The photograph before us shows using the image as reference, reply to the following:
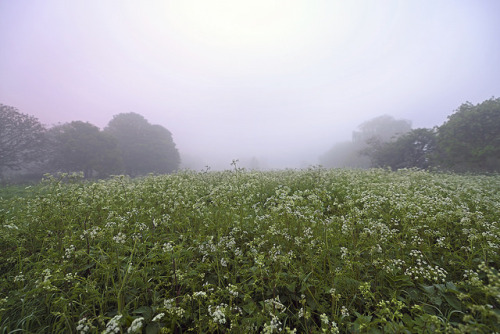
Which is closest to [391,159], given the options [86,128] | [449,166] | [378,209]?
[449,166]

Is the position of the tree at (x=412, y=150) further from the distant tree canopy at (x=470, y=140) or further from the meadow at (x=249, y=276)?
the meadow at (x=249, y=276)

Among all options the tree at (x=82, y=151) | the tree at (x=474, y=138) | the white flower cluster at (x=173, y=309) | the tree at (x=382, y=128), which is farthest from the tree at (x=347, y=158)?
the white flower cluster at (x=173, y=309)

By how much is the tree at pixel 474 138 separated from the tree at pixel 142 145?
5458 cm

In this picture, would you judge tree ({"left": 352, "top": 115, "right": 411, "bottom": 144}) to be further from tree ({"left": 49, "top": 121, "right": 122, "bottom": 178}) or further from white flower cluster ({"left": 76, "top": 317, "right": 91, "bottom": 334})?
white flower cluster ({"left": 76, "top": 317, "right": 91, "bottom": 334})

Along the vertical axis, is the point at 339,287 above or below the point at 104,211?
below

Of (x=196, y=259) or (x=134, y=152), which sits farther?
(x=134, y=152)

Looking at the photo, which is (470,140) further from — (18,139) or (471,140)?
(18,139)

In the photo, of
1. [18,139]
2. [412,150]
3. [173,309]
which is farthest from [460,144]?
[18,139]

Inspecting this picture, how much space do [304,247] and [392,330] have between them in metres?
1.73

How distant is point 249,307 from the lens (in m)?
2.47

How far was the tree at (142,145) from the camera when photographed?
163ft

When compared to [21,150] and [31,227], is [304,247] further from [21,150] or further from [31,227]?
[21,150]

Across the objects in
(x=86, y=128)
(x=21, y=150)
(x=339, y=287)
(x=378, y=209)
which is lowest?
(x=339, y=287)

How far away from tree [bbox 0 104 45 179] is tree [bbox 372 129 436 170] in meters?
69.4
